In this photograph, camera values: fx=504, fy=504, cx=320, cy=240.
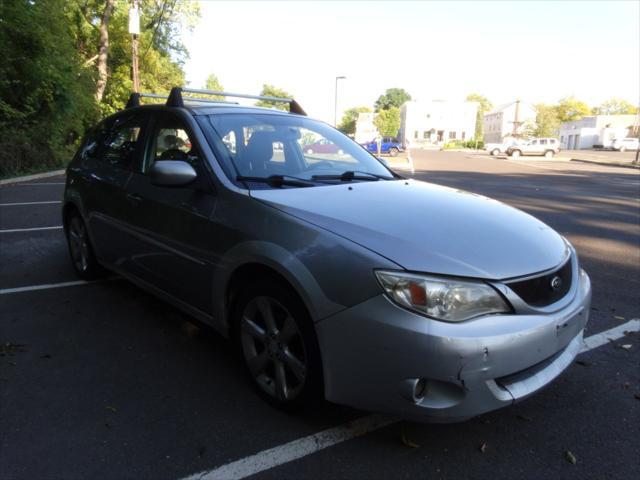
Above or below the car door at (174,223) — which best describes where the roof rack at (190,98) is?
above

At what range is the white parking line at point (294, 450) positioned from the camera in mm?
2371

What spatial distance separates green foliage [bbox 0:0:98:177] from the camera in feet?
48.5

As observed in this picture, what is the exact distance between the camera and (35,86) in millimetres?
16031

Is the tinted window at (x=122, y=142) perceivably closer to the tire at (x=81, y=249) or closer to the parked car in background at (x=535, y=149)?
A: the tire at (x=81, y=249)

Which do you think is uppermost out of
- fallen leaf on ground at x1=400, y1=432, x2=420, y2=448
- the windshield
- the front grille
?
the windshield

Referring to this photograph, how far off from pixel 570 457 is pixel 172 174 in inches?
105

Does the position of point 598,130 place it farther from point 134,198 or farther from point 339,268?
point 339,268

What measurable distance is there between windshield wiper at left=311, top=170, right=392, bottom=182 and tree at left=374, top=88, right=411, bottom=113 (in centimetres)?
16560

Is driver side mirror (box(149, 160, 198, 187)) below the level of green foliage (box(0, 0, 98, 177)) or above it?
below

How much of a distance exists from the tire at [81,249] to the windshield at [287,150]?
219 centimetres

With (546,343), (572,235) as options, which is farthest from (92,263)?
(572,235)

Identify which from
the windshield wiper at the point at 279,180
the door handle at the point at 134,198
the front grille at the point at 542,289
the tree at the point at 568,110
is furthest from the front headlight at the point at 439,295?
the tree at the point at 568,110

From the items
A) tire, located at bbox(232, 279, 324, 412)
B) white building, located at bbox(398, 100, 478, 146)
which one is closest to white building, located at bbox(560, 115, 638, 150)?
white building, located at bbox(398, 100, 478, 146)

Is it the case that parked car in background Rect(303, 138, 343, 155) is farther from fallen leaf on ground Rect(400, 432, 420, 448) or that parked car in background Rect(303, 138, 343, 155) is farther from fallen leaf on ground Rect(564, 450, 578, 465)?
fallen leaf on ground Rect(564, 450, 578, 465)
